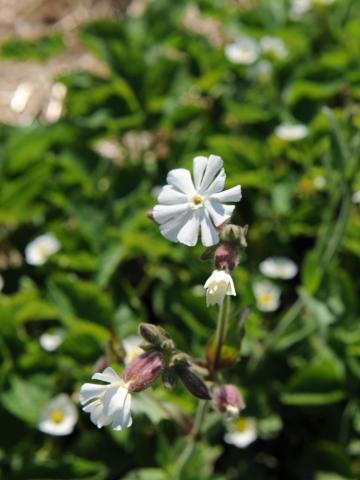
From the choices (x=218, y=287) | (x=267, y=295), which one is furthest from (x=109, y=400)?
(x=267, y=295)

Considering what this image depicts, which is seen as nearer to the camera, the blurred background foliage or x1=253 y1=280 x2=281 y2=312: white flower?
the blurred background foliage

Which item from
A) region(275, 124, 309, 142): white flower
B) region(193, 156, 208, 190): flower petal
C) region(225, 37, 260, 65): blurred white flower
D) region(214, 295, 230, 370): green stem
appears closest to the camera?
region(193, 156, 208, 190): flower petal

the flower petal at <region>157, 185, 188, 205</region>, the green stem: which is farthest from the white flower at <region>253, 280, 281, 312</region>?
the flower petal at <region>157, 185, 188, 205</region>

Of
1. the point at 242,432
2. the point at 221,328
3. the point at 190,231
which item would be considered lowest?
the point at 242,432

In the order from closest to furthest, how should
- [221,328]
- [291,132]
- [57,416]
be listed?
[221,328] < [57,416] < [291,132]

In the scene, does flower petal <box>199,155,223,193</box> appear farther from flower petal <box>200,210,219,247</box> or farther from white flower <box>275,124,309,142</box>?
white flower <box>275,124,309,142</box>

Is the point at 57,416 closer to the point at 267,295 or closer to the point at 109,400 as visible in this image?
the point at 267,295
